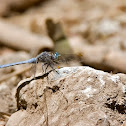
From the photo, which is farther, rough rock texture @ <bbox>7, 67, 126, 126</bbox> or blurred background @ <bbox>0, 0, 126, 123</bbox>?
blurred background @ <bbox>0, 0, 126, 123</bbox>

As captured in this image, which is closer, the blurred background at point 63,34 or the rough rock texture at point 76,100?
the rough rock texture at point 76,100

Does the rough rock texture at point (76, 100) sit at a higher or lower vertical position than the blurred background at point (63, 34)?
lower

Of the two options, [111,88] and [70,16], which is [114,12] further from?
[111,88]

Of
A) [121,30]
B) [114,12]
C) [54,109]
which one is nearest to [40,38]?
[121,30]

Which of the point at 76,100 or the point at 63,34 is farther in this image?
the point at 63,34
